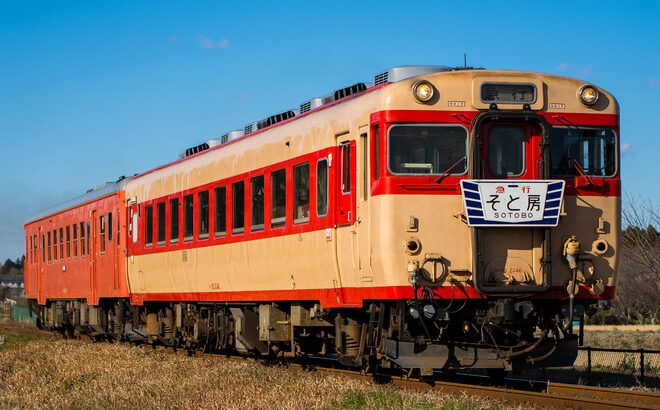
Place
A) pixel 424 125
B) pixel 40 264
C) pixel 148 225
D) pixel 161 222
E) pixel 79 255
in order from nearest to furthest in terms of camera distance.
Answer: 1. pixel 424 125
2. pixel 161 222
3. pixel 148 225
4. pixel 79 255
5. pixel 40 264

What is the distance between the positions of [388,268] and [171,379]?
426 cm

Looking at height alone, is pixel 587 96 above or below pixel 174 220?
above

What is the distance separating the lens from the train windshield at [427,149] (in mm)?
10609

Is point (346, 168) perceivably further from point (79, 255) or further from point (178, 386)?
point (79, 255)

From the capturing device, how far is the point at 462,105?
10.7 m

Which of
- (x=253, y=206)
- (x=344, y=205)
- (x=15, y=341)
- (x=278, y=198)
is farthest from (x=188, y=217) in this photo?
(x=15, y=341)

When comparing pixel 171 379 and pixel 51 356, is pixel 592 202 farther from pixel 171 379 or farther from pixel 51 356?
pixel 51 356

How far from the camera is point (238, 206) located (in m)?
15.0

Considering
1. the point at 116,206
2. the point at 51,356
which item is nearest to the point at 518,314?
the point at 51,356

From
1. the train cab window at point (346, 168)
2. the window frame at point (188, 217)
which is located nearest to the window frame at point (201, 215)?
the window frame at point (188, 217)

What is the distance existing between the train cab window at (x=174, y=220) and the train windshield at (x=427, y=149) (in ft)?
25.7

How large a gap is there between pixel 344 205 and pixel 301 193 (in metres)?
1.45

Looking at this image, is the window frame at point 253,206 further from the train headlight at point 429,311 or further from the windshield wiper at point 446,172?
the train headlight at point 429,311

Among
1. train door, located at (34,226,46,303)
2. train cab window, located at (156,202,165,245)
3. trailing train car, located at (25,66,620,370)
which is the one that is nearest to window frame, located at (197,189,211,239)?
train cab window, located at (156,202,165,245)
